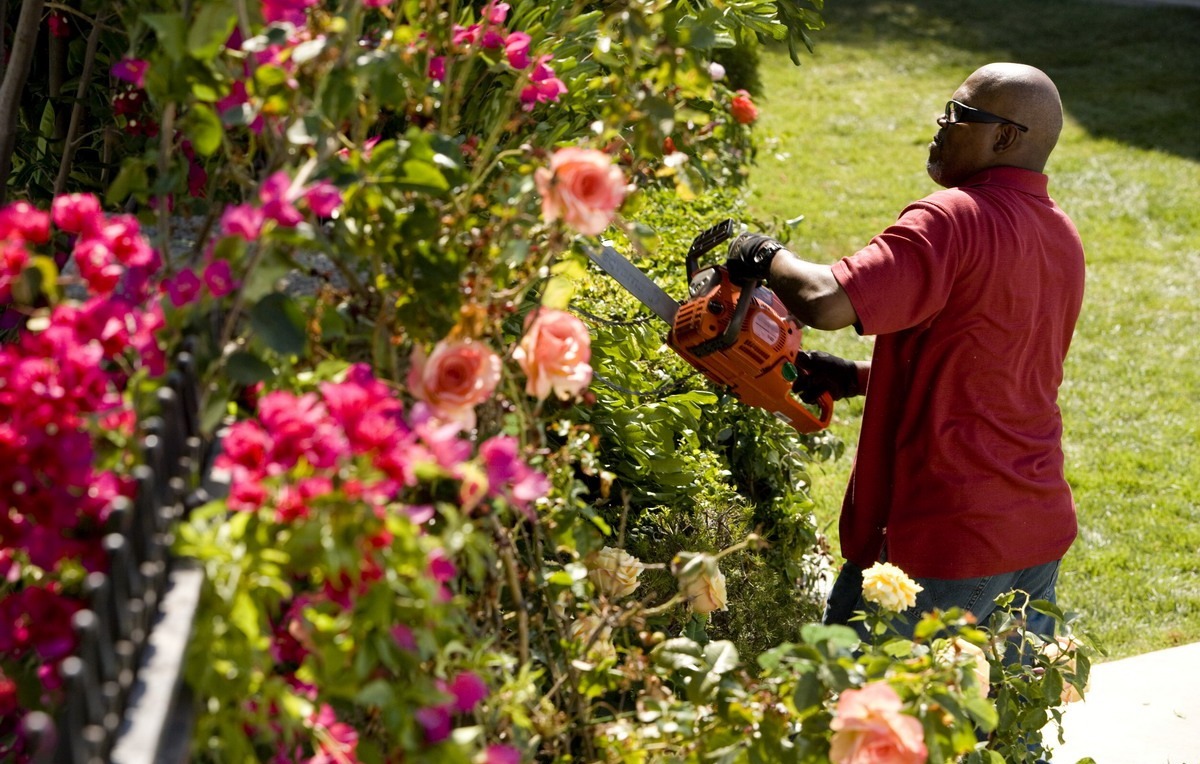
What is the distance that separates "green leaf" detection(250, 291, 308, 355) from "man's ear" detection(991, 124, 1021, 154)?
183 cm

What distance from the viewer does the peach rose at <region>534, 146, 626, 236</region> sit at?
4.68 ft

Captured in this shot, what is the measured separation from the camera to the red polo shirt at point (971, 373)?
96.7 inches

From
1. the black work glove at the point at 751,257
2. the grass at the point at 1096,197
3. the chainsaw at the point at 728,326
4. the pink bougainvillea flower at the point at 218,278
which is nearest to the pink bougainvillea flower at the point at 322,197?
the pink bougainvillea flower at the point at 218,278

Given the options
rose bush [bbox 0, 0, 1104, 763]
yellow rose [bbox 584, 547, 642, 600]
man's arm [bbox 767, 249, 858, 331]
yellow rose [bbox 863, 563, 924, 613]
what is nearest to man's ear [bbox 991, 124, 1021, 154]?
man's arm [bbox 767, 249, 858, 331]

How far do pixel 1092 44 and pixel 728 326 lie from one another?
1089 cm

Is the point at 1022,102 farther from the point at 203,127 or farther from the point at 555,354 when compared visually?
the point at 203,127

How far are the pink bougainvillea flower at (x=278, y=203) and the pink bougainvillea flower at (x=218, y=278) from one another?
0.07 metres

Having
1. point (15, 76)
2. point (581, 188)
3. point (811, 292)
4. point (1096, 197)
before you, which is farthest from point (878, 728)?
point (1096, 197)

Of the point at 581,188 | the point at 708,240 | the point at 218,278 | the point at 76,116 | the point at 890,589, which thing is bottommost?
the point at 890,589

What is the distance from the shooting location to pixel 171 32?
1324 millimetres

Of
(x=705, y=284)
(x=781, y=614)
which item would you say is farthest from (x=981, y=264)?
(x=781, y=614)

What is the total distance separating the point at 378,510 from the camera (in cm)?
114

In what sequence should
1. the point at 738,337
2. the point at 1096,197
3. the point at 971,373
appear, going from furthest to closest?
the point at 1096,197, the point at 738,337, the point at 971,373

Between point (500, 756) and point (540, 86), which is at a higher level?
point (540, 86)
